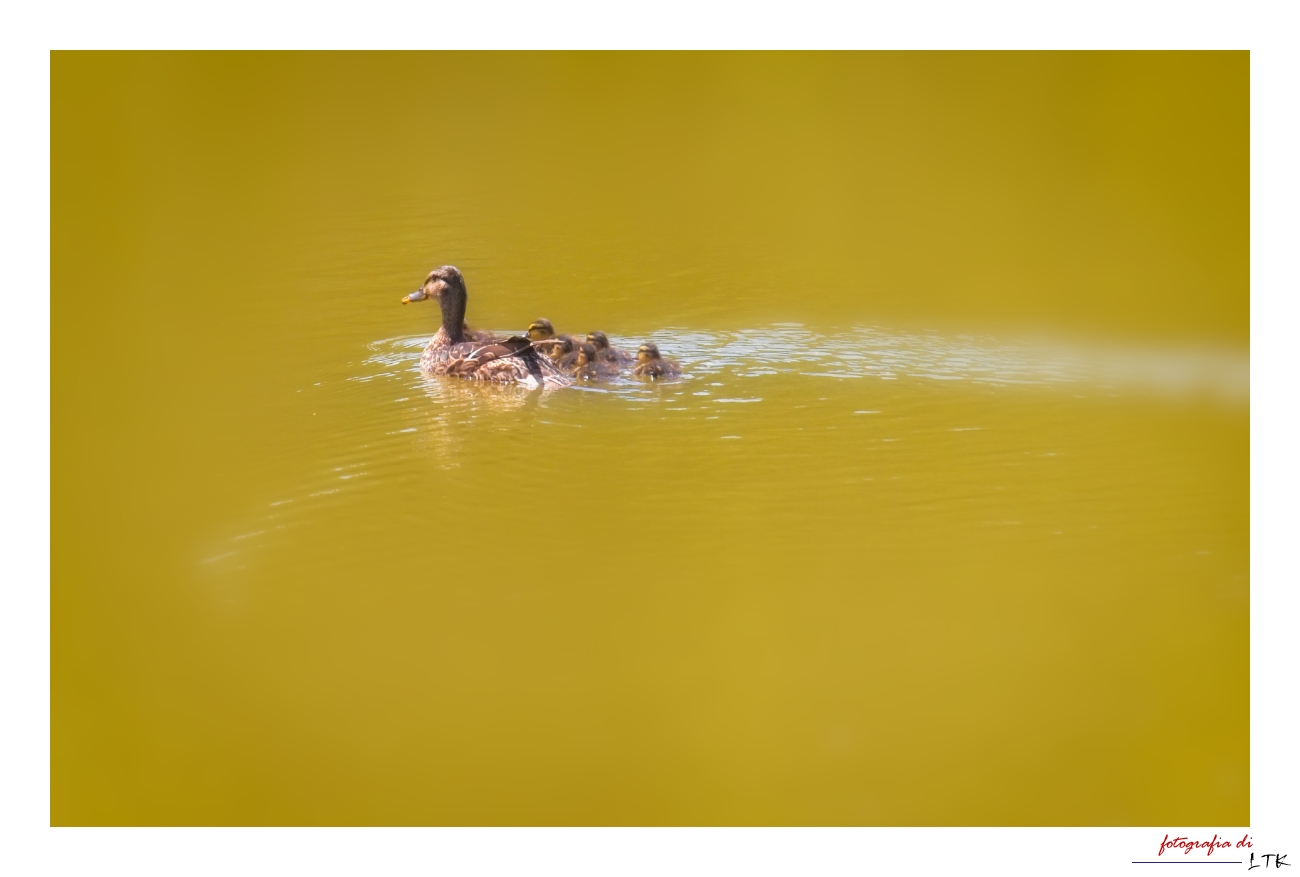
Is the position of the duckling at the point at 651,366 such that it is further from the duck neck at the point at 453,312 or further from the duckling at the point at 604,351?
the duck neck at the point at 453,312

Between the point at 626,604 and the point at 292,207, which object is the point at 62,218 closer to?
the point at 292,207

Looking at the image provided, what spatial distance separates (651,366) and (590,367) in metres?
0.19

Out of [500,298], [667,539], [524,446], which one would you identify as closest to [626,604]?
[667,539]

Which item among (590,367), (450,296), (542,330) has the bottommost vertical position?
(590,367)

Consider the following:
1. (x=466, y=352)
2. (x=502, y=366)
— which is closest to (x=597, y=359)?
(x=502, y=366)

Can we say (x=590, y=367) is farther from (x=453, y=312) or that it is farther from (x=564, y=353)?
(x=453, y=312)

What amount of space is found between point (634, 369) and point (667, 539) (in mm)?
903

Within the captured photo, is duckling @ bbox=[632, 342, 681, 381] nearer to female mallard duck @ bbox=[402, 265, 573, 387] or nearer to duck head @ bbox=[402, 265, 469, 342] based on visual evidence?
female mallard duck @ bbox=[402, 265, 573, 387]

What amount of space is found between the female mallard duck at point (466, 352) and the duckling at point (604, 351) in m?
0.13

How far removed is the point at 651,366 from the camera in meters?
4.22

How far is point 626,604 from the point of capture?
3.30m

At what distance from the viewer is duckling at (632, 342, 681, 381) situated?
→ 4215 millimetres

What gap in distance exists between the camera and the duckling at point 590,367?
167 inches

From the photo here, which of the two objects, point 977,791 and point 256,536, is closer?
point 977,791
